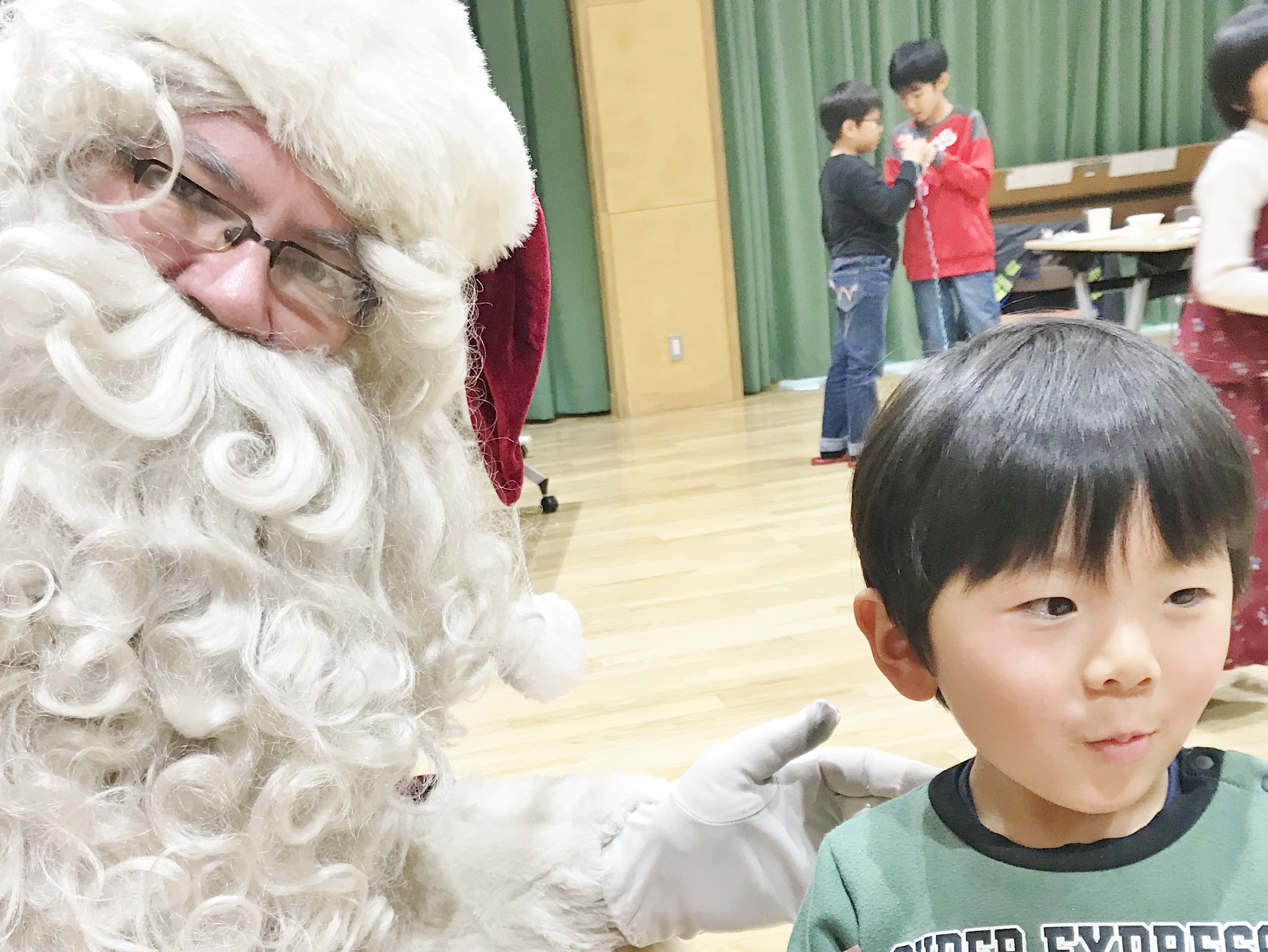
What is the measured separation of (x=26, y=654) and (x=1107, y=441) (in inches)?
24.8

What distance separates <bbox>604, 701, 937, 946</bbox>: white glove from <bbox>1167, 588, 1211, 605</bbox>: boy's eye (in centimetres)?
30

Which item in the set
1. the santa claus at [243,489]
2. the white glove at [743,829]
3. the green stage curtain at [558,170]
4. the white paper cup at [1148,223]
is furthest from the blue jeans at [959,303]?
the santa claus at [243,489]

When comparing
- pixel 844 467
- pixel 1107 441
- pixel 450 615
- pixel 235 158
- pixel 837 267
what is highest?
pixel 235 158

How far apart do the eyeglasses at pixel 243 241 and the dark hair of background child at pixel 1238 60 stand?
4.31 feet

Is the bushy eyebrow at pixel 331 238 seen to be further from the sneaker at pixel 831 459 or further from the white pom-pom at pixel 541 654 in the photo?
the sneaker at pixel 831 459

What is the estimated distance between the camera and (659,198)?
468 cm

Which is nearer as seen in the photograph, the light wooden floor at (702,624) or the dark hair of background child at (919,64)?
the light wooden floor at (702,624)

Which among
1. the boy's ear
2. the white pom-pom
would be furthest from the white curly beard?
the boy's ear

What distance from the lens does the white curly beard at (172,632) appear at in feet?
2.15

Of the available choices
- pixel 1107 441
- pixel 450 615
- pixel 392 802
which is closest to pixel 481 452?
pixel 450 615

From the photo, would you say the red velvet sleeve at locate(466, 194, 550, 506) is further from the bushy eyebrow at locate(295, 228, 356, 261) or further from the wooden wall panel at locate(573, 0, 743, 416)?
the wooden wall panel at locate(573, 0, 743, 416)

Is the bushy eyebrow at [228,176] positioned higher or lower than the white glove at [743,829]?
higher

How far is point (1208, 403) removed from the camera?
2.01 feet

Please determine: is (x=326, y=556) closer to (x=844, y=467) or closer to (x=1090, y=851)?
(x=1090, y=851)
